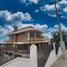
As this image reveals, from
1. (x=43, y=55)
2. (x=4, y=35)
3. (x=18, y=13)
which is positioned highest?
(x=18, y=13)

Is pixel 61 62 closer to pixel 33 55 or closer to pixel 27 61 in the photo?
pixel 33 55

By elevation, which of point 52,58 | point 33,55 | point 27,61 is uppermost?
point 33,55

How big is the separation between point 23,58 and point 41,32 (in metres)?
2.30

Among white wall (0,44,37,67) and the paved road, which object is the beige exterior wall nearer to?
white wall (0,44,37,67)

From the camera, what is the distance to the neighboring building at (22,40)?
699cm

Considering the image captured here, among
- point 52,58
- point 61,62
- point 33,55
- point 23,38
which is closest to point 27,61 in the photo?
point 33,55

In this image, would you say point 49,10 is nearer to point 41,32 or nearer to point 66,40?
point 41,32

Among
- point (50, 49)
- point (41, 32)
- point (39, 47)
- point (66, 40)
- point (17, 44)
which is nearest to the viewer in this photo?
point (17, 44)

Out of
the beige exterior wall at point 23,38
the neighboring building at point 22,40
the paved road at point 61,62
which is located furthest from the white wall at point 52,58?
the beige exterior wall at point 23,38

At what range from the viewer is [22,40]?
7.69 metres

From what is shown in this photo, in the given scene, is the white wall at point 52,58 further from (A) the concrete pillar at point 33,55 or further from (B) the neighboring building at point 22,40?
(A) the concrete pillar at point 33,55

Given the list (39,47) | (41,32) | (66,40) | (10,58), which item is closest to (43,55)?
(39,47)

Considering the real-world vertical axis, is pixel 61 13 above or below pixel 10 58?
above

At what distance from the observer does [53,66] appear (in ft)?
29.6
